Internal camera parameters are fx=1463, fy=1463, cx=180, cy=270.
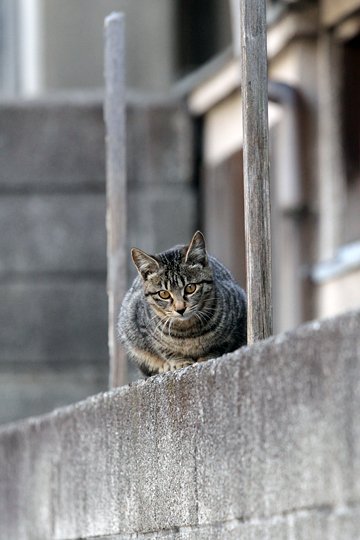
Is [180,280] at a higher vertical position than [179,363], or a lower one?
higher

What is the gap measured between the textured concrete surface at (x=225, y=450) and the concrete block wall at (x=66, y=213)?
4809 mm

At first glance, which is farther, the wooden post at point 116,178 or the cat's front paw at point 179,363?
the wooden post at point 116,178

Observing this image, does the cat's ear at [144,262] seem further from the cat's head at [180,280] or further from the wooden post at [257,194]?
the wooden post at [257,194]

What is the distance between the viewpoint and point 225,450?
13.5 ft

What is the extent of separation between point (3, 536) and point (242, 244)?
350cm

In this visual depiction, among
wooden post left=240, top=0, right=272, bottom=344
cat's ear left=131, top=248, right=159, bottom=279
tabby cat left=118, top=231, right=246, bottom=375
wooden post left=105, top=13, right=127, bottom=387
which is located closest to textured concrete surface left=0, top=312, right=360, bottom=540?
wooden post left=240, top=0, right=272, bottom=344

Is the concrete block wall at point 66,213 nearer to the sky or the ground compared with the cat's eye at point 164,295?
nearer to the sky

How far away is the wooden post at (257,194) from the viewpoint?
438 cm

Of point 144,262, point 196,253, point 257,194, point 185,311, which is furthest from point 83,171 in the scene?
point 257,194

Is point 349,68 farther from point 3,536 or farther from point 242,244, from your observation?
point 3,536

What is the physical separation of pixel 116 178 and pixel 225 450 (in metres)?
2.51

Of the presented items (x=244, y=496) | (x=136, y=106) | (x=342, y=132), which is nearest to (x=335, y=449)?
(x=244, y=496)

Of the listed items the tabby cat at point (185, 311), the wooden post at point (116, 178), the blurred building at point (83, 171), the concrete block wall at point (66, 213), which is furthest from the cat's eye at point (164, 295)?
the concrete block wall at point (66, 213)

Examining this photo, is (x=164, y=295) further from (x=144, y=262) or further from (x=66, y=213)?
(x=66, y=213)
